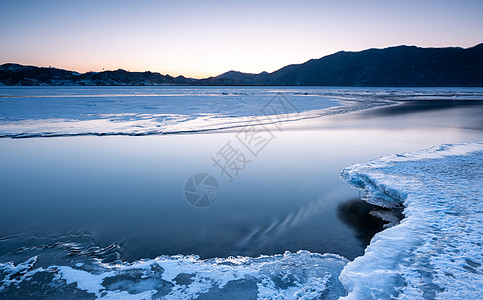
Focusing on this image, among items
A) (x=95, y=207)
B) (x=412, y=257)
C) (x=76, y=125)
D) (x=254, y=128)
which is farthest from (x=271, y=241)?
(x=76, y=125)

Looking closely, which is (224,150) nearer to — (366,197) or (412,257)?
(366,197)

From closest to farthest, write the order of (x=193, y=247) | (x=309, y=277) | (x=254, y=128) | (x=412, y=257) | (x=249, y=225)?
(x=309, y=277)
(x=412, y=257)
(x=193, y=247)
(x=249, y=225)
(x=254, y=128)

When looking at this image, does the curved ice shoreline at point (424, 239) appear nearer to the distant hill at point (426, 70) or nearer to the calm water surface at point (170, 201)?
the calm water surface at point (170, 201)

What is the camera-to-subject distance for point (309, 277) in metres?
2.77

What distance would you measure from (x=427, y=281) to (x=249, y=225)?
7.14ft

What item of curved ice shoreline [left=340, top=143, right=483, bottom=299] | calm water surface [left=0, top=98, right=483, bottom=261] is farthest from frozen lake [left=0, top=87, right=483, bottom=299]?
curved ice shoreline [left=340, top=143, right=483, bottom=299]

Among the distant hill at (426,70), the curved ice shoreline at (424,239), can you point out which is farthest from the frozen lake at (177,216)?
the distant hill at (426,70)

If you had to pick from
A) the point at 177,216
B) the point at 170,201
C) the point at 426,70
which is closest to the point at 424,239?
the point at 177,216

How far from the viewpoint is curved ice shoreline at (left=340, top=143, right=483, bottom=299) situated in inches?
99.6

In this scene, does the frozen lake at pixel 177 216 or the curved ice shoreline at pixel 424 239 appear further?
the frozen lake at pixel 177 216

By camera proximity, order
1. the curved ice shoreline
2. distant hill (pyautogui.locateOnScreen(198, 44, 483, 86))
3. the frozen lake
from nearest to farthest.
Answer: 1. the curved ice shoreline
2. the frozen lake
3. distant hill (pyautogui.locateOnScreen(198, 44, 483, 86))

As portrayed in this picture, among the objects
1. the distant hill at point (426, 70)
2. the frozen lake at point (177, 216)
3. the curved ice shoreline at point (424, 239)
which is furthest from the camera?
the distant hill at point (426, 70)

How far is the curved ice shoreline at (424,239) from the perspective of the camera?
2529 mm

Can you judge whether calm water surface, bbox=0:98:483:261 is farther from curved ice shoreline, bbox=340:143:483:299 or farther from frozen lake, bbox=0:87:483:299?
curved ice shoreline, bbox=340:143:483:299
